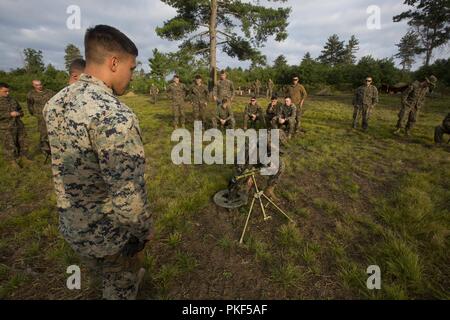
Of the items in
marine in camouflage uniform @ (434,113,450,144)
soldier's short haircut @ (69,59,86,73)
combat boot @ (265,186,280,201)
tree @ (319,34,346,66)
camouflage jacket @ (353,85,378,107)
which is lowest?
combat boot @ (265,186,280,201)

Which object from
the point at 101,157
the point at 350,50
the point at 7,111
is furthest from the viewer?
the point at 350,50

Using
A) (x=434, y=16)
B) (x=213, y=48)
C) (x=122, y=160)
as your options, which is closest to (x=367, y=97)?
(x=122, y=160)

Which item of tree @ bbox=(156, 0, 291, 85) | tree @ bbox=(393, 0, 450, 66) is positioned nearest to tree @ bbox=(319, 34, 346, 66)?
tree @ bbox=(393, 0, 450, 66)

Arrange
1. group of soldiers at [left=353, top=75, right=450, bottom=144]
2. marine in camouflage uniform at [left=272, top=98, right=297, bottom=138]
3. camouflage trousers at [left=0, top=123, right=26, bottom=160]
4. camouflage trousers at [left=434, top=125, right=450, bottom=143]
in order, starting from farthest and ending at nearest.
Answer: marine in camouflage uniform at [left=272, top=98, right=297, bottom=138], group of soldiers at [left=353, top=75, right=450, bottom=144], camouflage trousers at [left=434, top=125, right=450, bottom=143], camouflage trousers at [left=0, top=123, right=26, bottom=160]

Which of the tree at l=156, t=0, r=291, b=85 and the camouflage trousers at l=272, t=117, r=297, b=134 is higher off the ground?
the tree at l=156, t=0, r=291, b=85

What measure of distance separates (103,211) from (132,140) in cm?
68

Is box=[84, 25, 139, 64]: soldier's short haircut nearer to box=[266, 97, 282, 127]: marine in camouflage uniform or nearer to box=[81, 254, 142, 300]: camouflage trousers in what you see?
box=[81, 254, 142, 300]: camouflage trousers

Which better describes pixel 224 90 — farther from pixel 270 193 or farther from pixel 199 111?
pixel 270 193

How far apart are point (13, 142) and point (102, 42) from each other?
672 cm

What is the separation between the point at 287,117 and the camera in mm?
8273

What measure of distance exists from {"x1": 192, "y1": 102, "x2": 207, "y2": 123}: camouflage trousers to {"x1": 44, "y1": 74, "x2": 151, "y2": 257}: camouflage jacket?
890 centimetres

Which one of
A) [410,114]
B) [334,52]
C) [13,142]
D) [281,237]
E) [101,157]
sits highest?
[334,52]

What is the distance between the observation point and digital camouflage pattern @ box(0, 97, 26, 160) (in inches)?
237

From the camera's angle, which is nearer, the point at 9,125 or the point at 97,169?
the point at 97,169
